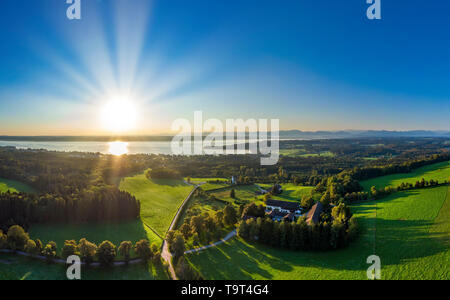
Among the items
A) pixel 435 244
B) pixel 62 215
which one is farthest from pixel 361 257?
pixel 62 215

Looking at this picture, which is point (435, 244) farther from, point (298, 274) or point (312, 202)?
point (312, 202)

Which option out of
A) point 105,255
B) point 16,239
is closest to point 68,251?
point 105,255

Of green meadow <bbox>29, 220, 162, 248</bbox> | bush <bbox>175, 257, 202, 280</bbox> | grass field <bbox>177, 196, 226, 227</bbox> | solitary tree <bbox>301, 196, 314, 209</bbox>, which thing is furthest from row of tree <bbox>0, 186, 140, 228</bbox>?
solitary tree <bbox>301, 196, 314, 209</bbox>

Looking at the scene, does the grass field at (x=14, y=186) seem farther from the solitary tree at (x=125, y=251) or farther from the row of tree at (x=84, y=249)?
the solitary tree at (x=125, y=251)

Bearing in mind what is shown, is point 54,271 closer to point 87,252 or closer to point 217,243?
point 87,252

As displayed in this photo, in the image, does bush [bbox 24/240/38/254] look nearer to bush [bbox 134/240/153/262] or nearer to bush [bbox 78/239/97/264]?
bush [bbox 78/239/97/264]

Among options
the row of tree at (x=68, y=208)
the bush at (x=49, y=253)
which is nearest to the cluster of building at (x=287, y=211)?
the row of tree at (x=68, y=208)
